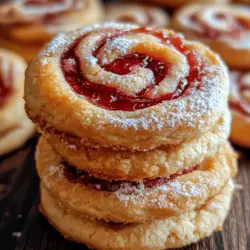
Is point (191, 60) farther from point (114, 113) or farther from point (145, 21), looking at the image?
point (145, 21)

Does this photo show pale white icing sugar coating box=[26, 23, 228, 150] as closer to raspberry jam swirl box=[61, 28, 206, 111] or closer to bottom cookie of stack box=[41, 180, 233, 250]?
raspberry jam swirl box=[61, 28, 206, 111]

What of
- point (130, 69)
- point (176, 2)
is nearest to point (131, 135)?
point (130, 69)

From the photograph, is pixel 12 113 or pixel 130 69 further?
pixel 12 113

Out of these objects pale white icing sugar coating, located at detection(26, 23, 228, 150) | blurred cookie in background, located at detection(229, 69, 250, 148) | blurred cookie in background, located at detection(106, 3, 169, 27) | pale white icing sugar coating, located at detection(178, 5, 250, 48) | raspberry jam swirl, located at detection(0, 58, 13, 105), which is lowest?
blurred cookie in background, located at detection(106, 3, 169, 27)

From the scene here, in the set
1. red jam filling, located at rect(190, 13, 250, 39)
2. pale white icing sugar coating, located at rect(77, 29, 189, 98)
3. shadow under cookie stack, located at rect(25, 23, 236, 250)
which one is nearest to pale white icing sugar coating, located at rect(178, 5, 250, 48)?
red jam filling, located at rect(190, 13, 250, 39)

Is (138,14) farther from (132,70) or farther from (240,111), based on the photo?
(132,70)

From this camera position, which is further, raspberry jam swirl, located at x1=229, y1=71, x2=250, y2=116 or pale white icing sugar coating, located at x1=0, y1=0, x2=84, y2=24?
pale white icing sugar coating, located at x1=0, y1=0, x2=84, y2=24

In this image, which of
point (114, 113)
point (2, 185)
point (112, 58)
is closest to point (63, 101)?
point (114, 113)
